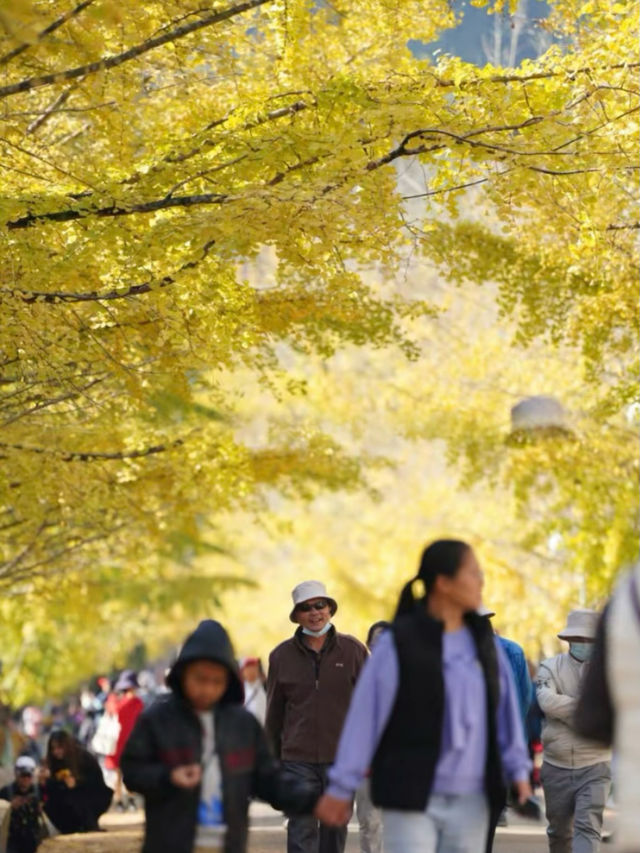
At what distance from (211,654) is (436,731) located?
903 mm

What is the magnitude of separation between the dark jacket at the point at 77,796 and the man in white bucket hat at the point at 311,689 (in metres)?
6.08

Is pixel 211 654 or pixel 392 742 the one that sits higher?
pixel 211 654

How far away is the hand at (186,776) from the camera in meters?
6.58

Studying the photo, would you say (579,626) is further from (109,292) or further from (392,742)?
(392,742)

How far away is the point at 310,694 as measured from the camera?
423 inches

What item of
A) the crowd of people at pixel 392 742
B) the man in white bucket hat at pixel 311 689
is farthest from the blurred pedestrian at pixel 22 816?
the crowd of people at pixel 392 742

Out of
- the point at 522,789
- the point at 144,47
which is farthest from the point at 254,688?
the point at 522,789

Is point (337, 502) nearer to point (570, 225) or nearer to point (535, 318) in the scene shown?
point (535, 318)

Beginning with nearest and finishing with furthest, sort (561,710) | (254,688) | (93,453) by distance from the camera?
(561,710), (93,453), (254,688)

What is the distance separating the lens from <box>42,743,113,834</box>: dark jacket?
16.5m

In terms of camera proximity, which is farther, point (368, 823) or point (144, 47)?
point (368, 823)

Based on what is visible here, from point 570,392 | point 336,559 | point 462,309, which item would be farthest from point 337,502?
point 570,392

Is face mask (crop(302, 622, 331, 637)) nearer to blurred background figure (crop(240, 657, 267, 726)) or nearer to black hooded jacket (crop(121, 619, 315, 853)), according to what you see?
black hooded jacket (crop(121, 619, 315, 853))

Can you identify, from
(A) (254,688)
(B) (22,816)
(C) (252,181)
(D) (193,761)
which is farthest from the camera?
(A) (254,688)
